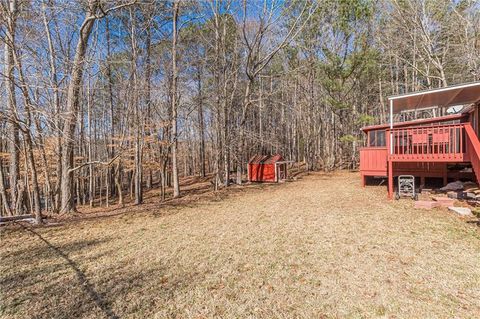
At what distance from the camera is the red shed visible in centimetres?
1505

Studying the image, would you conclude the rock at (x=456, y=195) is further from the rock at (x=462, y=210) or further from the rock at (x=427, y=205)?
the rock at (x=462, y=210)

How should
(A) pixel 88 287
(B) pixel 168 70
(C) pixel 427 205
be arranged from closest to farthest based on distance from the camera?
1. (A) pixel 88 287
2. (C) pixel 427 205
3. (B) pixel 168 70

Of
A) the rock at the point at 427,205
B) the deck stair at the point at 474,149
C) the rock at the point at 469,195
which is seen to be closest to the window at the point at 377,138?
the rock at the point at 469,195

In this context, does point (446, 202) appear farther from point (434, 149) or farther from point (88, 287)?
point (88, 287)

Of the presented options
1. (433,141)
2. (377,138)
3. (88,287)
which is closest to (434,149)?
(433,141)

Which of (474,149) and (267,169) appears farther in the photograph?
(267,169)

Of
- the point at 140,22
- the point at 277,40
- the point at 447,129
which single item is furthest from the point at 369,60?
the point at 140,22

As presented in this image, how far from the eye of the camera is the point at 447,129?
270 inches

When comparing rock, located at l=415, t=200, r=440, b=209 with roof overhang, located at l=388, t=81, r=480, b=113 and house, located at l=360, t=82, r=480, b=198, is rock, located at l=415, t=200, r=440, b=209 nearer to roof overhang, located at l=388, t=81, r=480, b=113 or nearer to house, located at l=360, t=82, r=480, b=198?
house, located at l=360, t=82, r=480, b=198

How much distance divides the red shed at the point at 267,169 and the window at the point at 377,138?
5.23m

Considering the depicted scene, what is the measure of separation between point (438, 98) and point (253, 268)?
9.35 meters

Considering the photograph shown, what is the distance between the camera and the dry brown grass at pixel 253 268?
2.65 metres

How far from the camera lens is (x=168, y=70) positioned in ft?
40.2

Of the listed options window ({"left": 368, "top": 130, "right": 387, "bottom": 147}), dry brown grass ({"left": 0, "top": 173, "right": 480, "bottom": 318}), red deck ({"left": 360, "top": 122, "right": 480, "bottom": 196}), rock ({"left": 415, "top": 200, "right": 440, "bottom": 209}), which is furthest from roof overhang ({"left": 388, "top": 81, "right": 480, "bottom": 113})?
dry brown grass ({"left": 0, "top": 173, "right": 480, "bottom": 318})
